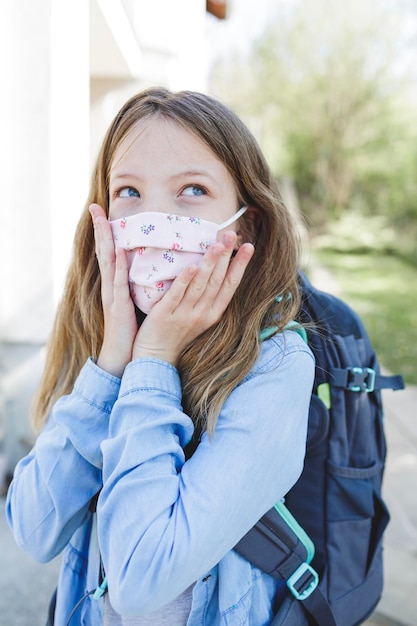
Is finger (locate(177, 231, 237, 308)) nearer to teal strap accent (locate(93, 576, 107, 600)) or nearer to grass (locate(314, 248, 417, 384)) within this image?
teal strap accent (locate(93, 576, 107, 600))

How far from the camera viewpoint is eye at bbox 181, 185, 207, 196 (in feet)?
3.98

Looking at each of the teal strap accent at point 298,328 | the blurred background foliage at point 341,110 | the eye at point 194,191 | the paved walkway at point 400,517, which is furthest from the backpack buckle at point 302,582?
the blurred background foliage at point 341,110

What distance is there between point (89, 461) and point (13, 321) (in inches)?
77.9

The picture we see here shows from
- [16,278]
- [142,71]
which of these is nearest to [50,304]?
[16,278]

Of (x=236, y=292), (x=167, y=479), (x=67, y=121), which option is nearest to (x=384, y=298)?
(x=67, y=121)

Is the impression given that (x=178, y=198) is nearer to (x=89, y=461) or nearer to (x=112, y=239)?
(x=112, y=239)

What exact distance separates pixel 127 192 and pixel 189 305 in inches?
12.7

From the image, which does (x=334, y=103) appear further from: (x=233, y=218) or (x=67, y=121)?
(x=233, y=218)

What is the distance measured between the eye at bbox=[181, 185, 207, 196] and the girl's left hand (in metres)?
0.15

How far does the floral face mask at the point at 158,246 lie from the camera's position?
1.21 metres

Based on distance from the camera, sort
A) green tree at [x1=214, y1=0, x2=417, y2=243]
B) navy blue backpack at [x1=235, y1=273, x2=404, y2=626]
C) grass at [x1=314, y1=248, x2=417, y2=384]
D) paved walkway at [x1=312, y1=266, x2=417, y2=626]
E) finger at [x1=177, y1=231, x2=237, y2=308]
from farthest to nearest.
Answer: green tree at [x1=214, y1=0, x2=417, y2=243]
grass at [x1=314, y1=248, x2=417, y2=384]
paved walkway at [x1=312, y1=266, x2=417, y2=626]
navy blue backpack at [x1=235, y1=273, x2=404, y2=626]
finger at [x1=177, y1=231, x2=237, y2=308]

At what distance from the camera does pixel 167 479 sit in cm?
101

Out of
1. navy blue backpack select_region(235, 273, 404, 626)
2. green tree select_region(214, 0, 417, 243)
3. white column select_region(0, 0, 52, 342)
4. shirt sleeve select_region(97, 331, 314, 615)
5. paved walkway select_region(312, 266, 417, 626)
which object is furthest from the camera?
green tree select_region(214, 0, 417, 243)

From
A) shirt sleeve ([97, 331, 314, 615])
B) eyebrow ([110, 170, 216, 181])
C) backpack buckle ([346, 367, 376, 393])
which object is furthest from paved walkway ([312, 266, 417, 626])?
eyebrow ([110, 170, 216, 181])
